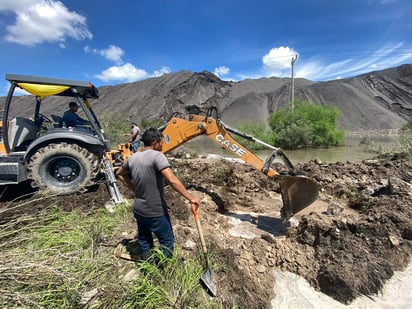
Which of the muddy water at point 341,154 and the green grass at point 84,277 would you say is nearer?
the green grass at point 84,277

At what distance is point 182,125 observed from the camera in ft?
15.2

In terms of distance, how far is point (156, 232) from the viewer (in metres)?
2.64

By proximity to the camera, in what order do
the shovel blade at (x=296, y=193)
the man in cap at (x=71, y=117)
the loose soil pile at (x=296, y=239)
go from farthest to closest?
1. the man in cap at (x=71, y=117)
2. the shovel blade at (x=296, y=193)
3. the loose soil pile at (x=296, y=239)

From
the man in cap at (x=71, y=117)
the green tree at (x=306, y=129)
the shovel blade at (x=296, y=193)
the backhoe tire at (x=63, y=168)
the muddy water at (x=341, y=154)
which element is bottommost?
the muddy water at (x=341, y=154)

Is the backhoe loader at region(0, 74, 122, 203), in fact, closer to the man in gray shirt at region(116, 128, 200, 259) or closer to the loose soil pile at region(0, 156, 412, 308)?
the loose soil pile at region(0, 156, 412, 308)

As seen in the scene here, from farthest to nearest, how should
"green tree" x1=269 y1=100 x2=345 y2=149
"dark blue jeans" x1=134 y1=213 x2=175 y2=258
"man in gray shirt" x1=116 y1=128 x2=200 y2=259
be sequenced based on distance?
"green tree" x1=269 y1=100 x2=345 y2=149 < "dark blue jeans" x1=134 y1=213 x2=175 y2=258 < "man in gray shirt" x1=116 y1=128 x2=200 y2=259

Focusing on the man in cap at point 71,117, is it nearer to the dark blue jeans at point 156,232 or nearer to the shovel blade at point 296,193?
the dark blue jeans at point 156,232

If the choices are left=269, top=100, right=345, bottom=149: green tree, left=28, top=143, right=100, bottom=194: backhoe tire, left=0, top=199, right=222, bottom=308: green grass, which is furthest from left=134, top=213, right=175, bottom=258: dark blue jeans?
left=269, top=100, right=345, bottom=149: green tree

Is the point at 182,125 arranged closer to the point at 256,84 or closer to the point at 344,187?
the point at 344,187

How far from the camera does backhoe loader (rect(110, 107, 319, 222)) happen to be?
386 centimetres

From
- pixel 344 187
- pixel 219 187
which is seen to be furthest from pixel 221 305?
pixel 344 187

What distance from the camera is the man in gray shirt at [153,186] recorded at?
247cm

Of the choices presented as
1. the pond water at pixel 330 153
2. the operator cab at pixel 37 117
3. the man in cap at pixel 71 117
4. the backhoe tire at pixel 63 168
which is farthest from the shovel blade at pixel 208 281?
the pond water at pixel 330 153

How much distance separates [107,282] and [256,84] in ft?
214
